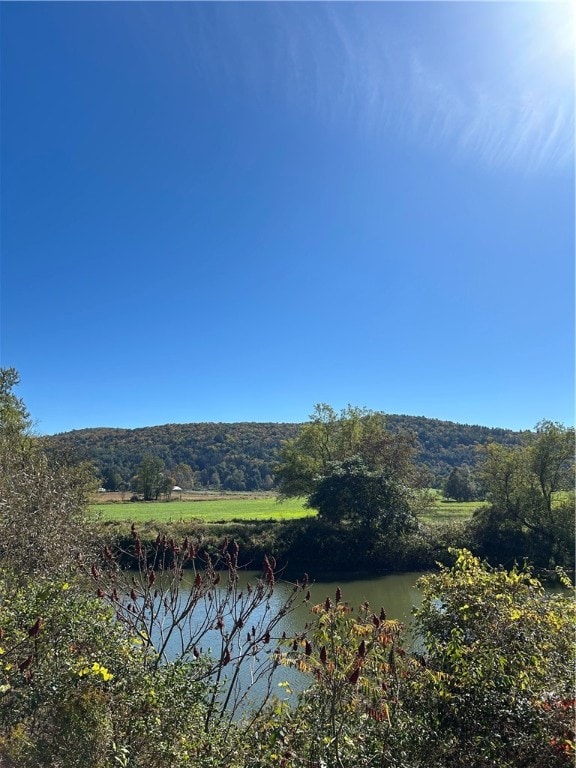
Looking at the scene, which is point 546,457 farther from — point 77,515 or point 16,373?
point 16,373

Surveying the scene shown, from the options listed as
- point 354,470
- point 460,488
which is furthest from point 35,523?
point 460,488

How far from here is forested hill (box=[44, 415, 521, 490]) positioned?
7894 cm

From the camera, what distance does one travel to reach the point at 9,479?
10.8m

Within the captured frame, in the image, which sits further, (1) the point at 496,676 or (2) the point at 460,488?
(2) the point at 460,488

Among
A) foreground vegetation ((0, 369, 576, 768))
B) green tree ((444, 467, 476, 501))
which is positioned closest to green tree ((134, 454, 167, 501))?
green tree ((444, 467, 476, 501))

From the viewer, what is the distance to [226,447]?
311 ft

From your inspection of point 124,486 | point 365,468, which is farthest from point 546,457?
point 124,486

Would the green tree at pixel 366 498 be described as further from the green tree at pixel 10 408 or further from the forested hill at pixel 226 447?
the forested hill at pixel 226 447

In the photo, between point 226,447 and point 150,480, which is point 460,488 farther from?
Answer: point 226,447

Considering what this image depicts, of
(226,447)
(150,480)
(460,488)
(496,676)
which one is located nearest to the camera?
(496,676)

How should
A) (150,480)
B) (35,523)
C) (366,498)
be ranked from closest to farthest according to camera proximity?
(35,523) → (366,498) → (150,480)

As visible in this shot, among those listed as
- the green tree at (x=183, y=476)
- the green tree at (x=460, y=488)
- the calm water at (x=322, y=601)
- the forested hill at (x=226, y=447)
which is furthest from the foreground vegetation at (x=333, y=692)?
the green tree at (x=183, y=476)

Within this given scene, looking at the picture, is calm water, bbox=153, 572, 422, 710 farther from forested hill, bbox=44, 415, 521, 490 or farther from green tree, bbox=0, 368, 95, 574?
forested hill, bbox=44, 415, 521, 490

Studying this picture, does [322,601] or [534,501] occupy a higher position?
[534,501]
